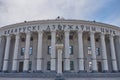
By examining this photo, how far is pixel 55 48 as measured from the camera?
31859 mm

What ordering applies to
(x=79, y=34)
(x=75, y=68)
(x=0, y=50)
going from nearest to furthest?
(x=79, y=34)
(x=75, y=68)
(x=0, y=50)

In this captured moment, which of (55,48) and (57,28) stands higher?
(57,28)

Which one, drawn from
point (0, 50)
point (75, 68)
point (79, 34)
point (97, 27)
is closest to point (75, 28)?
point (79, 34)

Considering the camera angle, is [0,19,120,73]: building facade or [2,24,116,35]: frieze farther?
[2,24,116,35]: frieze

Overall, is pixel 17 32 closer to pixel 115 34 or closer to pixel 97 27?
pixel 97 27

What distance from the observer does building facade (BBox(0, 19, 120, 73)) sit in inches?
1260

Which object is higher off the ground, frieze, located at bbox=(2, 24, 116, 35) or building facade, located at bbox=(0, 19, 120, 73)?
frieze, located at bbox=(2, 24, 116, 35)

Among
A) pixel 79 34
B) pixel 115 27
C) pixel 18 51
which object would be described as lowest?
pixel 18 51

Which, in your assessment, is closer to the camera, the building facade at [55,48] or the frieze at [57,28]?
the building facade at [55,48]

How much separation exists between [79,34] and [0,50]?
2048 centimetres

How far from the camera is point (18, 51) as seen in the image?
36.3 m

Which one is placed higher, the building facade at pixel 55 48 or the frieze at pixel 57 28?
the frieze at pixel 57 28

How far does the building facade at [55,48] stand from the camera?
3200 centimetres

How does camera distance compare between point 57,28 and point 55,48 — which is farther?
point 57,28
